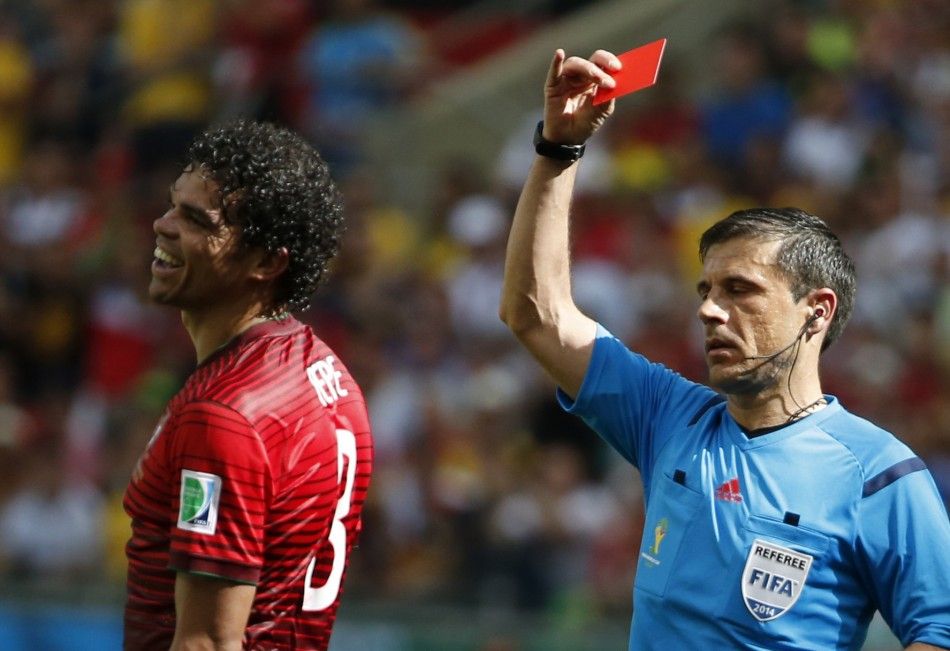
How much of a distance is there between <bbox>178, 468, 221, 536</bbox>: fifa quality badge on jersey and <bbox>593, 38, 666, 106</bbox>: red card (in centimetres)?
137

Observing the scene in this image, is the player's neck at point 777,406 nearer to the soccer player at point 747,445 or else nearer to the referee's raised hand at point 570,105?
the soccer player at point 747,445

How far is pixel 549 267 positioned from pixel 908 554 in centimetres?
118

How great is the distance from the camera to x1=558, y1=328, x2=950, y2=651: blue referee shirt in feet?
11.3

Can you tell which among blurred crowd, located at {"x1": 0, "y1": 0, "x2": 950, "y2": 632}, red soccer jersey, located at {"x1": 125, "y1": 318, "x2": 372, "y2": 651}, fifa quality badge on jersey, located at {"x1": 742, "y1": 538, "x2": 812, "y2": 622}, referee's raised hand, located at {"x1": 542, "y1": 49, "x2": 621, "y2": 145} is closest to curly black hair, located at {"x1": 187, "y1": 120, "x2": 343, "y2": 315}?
red soccer jersey, located at {"x1": 125, "y1": 318, "x2": 372, "y2": 651}

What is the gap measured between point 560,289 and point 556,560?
474cm

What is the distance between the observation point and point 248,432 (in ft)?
11.2

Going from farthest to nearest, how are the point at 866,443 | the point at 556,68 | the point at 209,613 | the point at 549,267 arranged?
1. the point at 549,267
2. the point at 556,68
3. the point at 866,443
4. the point at 209,613

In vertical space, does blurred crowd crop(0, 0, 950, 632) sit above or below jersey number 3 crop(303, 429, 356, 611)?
above

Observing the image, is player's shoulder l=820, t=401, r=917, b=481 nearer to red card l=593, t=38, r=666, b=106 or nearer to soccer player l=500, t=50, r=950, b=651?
soccer player l=500, t=50, r=950, b=651

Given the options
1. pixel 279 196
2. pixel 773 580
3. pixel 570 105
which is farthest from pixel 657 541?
pixel 279 196

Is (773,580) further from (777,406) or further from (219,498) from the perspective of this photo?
(219,498)

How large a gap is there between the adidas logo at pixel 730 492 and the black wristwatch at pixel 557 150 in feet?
3.08

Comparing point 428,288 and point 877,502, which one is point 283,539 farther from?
point 428,288

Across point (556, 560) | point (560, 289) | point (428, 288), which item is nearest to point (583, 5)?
Answer: point (428, 288)
